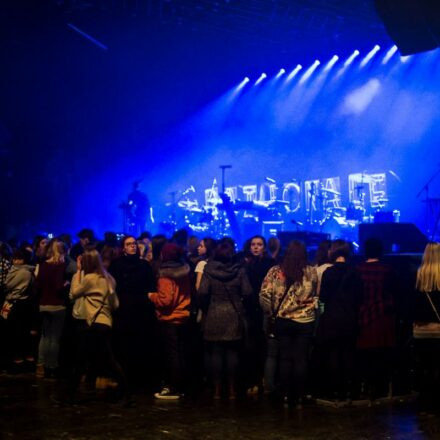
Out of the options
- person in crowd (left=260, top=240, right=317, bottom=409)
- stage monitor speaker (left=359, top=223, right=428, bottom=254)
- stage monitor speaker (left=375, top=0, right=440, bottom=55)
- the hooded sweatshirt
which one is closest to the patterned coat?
person in crowd (left=260, top=240, right=317, bottom=409)

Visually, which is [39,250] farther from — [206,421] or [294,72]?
[294,72]

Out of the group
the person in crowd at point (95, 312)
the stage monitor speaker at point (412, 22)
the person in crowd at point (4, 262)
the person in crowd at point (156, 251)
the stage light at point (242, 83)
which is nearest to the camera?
the person in crowd at point (95, 312)

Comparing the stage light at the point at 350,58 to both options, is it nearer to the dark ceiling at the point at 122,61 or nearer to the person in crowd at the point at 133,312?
the dark ceiling at the point at 122,61

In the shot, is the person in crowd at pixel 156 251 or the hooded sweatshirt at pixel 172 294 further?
the person in crowd at pixel 156 251

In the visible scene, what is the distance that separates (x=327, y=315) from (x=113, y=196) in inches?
721

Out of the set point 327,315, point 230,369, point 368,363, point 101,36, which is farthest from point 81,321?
point 101,36

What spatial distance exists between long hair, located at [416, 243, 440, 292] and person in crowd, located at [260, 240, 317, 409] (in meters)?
1.02

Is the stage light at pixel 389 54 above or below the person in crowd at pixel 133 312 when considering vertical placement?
above

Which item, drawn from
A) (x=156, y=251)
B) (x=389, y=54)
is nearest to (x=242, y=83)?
(x=389, y=54)

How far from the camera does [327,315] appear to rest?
645 centimetres

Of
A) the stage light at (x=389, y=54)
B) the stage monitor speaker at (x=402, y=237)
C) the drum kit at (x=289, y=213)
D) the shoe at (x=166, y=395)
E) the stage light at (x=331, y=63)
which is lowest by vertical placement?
the shoe at (x=166, y=395)

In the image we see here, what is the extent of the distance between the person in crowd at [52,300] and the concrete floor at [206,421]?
3.35 feet

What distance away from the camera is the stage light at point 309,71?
21.5 meters

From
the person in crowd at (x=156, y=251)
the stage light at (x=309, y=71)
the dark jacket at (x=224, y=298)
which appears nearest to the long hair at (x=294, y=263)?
the dark jacket at (x=224, y=298)
